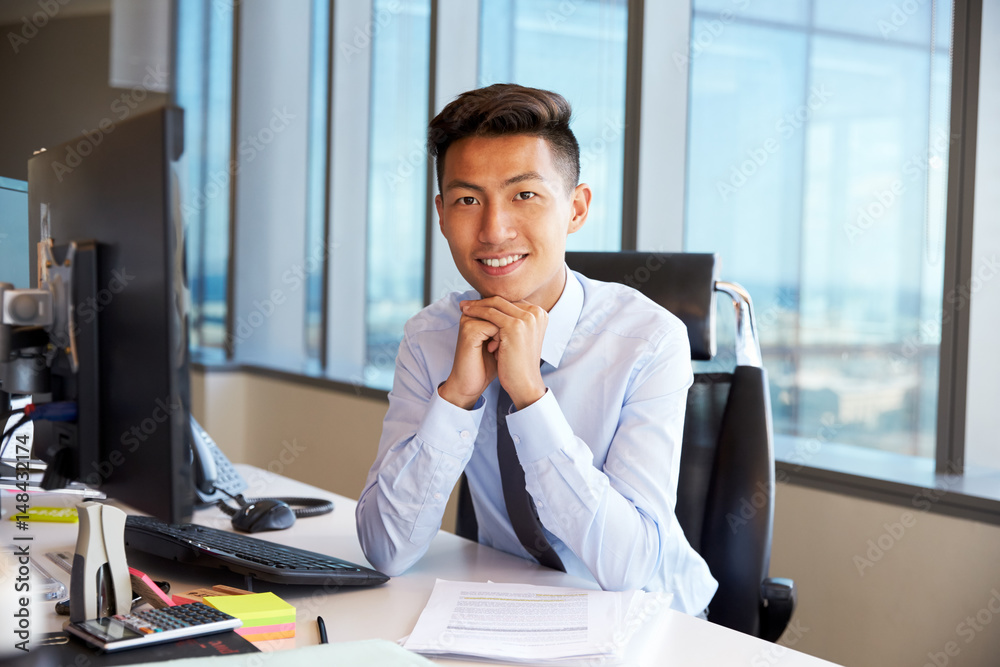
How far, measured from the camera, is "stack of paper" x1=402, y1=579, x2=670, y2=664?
0.96m

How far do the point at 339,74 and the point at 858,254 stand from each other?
2.72 metres

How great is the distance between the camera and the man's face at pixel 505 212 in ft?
4.58

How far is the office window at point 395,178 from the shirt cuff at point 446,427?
2.25 m

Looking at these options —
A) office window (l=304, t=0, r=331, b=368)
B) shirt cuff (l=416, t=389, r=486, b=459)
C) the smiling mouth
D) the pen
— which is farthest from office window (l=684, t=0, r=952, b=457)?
office window (l=304, t=0, r=331, b=368)

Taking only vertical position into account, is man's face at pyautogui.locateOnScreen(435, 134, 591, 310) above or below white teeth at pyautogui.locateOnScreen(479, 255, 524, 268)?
above

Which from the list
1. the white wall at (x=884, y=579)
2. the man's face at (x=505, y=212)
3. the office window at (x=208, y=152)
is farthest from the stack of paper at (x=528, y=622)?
the office window at (x=208, y=152)

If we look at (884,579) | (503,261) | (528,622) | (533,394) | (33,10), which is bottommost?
(884,579)

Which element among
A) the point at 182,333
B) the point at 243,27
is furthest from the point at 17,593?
the point at 243,27

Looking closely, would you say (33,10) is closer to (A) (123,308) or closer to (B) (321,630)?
(A) (123,308)

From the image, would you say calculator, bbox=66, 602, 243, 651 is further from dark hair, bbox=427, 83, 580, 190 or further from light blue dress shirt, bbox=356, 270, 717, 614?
dark hair, bbox=427, 83, 580, 190

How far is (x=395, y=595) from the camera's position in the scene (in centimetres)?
119

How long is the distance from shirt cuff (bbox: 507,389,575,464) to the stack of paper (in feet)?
0.61

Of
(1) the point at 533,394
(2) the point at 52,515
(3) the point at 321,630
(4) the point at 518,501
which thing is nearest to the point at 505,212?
(1) the point at 533,394

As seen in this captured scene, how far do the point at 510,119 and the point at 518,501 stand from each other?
2.01ft
